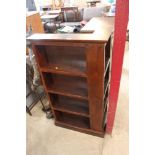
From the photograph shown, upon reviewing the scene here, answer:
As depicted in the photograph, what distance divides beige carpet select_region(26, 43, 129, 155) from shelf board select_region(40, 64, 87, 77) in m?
0.88

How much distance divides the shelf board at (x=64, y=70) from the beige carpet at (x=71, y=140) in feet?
2.88

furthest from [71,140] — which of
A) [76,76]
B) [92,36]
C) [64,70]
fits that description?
[92,36]

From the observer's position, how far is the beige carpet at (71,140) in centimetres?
170

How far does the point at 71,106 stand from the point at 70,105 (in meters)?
0.02

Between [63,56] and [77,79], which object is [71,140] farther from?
[63,56]

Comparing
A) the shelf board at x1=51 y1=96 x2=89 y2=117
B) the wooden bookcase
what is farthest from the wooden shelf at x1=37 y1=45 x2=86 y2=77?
the shelf board at x1=51 y1=96 x2=89 y2=117

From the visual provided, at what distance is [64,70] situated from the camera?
1.45 metres

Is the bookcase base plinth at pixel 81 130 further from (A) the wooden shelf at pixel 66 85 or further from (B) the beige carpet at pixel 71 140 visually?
(A) the wooden shelf at pixel 66 85

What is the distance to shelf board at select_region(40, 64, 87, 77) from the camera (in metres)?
1.40

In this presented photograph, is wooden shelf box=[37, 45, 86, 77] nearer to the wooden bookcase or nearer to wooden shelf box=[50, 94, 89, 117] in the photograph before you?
the wooden bookcase
